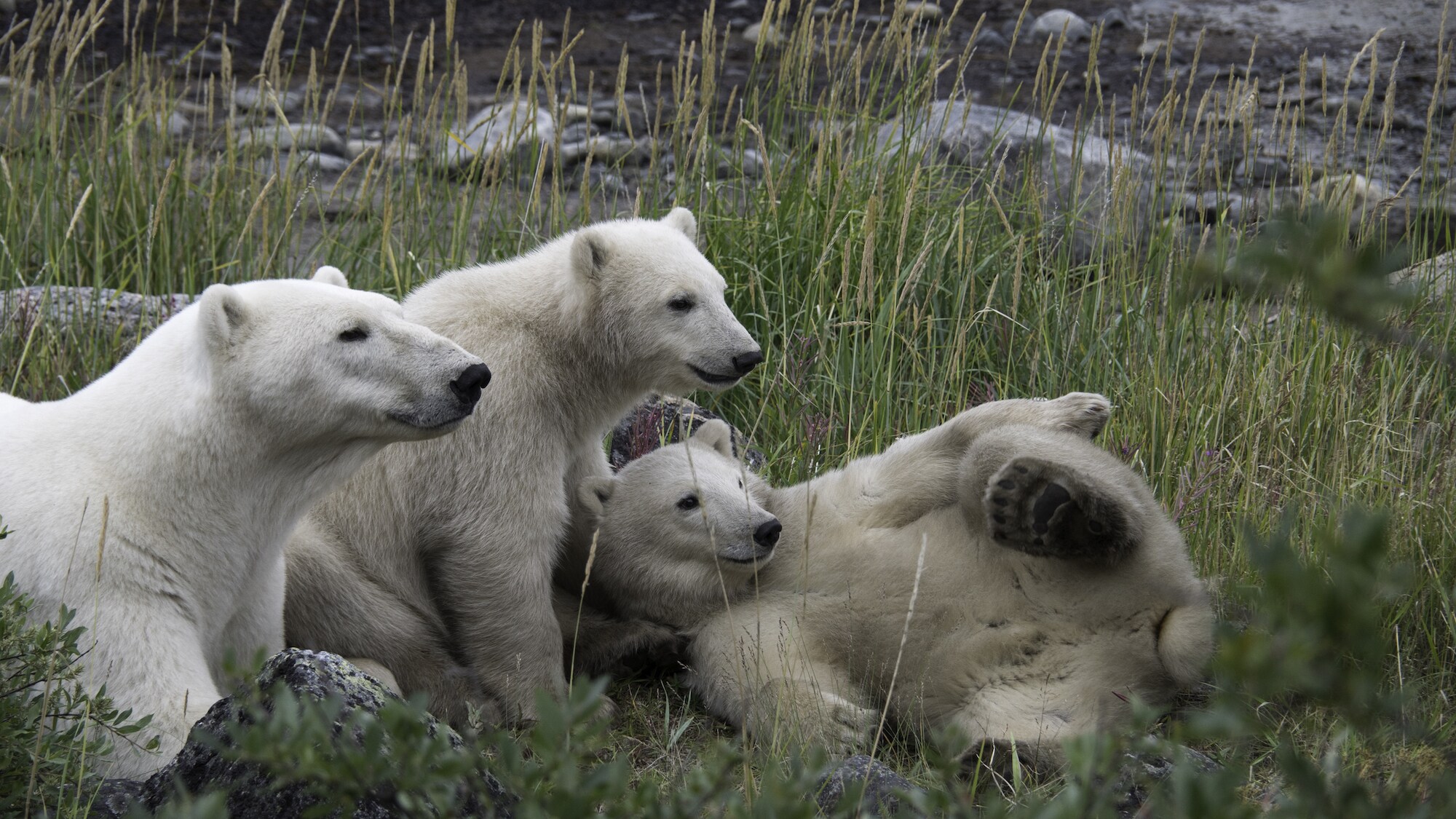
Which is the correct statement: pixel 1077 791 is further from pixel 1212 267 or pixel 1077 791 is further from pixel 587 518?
pixel 587 518

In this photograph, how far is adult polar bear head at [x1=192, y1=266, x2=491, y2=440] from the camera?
117 inches

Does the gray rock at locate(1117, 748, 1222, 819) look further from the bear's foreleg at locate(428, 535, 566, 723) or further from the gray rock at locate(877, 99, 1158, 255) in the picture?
the gray rock at locate(877, 99, 1158, 255)

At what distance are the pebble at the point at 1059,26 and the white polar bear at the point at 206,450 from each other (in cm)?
1034

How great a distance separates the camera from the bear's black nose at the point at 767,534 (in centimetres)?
364

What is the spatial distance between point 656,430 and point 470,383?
→ 2095 mm

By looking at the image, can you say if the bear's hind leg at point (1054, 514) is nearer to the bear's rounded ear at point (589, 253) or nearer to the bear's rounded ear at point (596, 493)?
the bear's rounded ear at point (596, 493)

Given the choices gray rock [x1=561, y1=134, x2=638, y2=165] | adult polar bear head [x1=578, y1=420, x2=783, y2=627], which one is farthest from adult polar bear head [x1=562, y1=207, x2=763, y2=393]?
gray rock [x1=561, y1=134, x2=638, y2=165]

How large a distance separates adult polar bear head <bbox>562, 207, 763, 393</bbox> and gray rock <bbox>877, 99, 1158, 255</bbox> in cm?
202

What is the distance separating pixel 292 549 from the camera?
12.2ft

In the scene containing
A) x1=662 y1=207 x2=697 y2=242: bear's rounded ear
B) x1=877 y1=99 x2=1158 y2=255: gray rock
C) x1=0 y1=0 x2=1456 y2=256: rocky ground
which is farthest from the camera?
x1=0 y1=0 x2=1456 y2=256: rocky ground

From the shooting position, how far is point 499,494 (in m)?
3.73

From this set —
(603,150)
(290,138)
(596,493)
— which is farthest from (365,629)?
(290,138)

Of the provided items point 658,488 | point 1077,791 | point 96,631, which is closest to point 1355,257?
point 1077,791

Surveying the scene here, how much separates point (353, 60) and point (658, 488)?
938 cm
